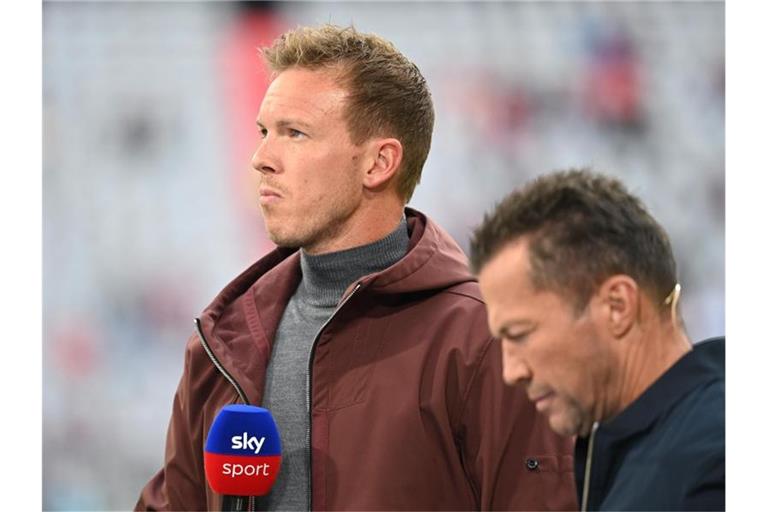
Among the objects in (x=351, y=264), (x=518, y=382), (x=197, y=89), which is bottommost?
(x=518, y=382)

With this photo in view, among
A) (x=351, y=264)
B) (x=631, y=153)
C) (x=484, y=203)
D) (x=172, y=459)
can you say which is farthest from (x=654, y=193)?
(x=172, y=459)

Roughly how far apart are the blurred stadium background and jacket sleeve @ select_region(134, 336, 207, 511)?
973 mm

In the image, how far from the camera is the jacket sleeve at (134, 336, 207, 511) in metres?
1.90

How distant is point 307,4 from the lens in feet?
9.32

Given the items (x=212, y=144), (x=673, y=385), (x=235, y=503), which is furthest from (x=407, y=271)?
(x=212, y=144)

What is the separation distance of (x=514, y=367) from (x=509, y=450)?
13.4 inches

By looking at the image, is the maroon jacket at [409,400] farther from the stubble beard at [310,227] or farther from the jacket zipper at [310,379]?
the stubble beard at [310,227]

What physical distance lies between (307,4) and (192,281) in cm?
76

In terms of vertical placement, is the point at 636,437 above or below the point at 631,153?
below

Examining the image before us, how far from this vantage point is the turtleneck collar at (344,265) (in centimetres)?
186

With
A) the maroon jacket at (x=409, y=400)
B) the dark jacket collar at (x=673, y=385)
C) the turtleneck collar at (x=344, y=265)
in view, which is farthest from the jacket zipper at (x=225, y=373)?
the dark jacket collar at (x=673, y=385)

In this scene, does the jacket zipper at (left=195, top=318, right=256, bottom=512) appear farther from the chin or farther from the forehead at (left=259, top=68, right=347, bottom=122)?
the chin
